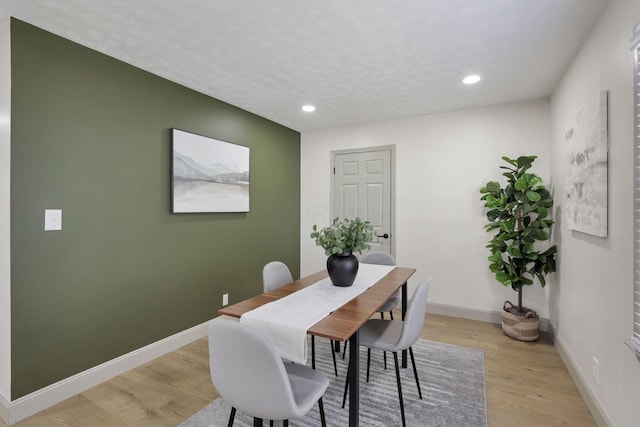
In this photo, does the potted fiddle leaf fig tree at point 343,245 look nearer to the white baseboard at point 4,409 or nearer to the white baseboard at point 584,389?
the white baseboard at point 584,389

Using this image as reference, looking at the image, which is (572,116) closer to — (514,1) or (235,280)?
(514,1)

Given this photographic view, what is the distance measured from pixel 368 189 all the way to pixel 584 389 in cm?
292

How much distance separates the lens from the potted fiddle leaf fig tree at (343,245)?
2141mm

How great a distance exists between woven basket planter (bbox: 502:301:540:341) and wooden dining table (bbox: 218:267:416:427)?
163 centimetres

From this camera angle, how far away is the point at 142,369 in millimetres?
2600

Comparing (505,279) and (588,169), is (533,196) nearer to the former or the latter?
(505,279)

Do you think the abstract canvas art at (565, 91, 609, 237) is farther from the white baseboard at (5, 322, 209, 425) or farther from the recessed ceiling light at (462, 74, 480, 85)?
the white baseboard at (5, 322, 209, 425)

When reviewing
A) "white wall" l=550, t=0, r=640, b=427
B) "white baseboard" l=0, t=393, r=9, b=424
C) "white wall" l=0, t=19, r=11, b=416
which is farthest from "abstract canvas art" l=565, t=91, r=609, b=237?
"white baseboard" l=0, t=393, r=9, b=424

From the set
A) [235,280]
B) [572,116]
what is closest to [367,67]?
[572,116]

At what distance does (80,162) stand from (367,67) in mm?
2289

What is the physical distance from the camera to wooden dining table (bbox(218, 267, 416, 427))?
57.7 inches

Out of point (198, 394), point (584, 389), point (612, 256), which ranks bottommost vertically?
point (198, 394)

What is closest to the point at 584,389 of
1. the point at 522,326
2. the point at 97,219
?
the point at 522,326

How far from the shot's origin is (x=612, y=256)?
5.74 ft
